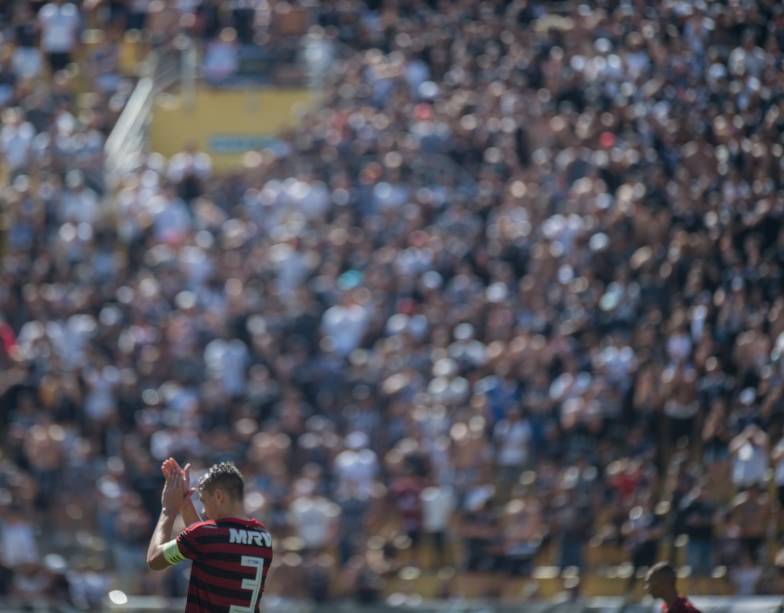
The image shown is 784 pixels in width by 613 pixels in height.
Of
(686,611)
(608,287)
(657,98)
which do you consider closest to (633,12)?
(657,98)

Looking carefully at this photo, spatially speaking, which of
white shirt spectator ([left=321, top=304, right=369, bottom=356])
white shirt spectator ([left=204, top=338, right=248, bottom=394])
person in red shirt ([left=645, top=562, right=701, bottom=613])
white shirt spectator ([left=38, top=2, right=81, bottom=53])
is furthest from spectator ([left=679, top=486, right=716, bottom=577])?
white shirt spectator ([left=38, top=2, right=81, bottom=53])

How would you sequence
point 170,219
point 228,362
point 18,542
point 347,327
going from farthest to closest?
point 170,219 < point 347,327 < point 228,362 < point 18,542

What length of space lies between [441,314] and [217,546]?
1123 centimetres

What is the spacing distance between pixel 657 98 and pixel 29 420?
8.32 meters

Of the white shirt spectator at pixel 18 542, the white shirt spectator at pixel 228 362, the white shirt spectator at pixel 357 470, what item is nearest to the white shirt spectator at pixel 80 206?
the white shirt spectator at pixel 228 362

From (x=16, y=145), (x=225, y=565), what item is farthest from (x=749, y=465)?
(x=16, y=145)

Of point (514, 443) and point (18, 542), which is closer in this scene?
point (18, 542)

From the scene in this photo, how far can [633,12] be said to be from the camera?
20.4 m

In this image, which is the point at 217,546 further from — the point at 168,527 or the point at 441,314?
the point at 441,314

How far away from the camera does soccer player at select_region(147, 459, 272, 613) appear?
24.1ft

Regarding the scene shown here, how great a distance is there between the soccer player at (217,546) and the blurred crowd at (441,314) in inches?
342

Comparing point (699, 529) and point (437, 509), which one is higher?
point (699, 529)

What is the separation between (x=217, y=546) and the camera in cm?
739

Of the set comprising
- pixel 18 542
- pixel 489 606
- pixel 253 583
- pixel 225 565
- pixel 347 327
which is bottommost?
A: pixel 18 542
